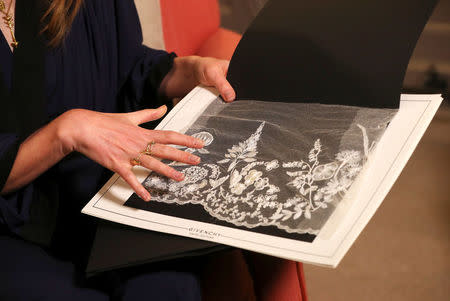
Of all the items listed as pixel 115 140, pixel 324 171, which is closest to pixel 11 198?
pixel 115 140

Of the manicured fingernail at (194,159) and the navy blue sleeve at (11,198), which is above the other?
the manicured fingernail at (194,159)

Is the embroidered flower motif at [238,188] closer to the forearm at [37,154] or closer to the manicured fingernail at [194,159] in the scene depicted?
the manicured fingernail at [194,159]

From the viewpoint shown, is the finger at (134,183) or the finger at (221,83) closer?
the finger at (134,183)

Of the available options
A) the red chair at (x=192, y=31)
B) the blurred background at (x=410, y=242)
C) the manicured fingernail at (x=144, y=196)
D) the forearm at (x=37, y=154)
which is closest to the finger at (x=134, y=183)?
the manicured fingernail at (x=144, y=196)

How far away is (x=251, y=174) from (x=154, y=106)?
41cm

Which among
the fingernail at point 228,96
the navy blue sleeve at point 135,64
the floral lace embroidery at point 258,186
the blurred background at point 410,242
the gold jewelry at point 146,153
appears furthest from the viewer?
the blurred background at point 410,242

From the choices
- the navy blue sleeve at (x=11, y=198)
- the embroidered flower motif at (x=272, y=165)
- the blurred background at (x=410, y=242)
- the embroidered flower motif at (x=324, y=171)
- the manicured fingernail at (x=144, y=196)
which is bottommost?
the blurred background at (x=410, y=242)

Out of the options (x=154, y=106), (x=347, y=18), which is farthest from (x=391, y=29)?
(x=154, y=106)

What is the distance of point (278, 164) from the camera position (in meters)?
0.64

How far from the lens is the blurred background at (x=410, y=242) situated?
1.25m

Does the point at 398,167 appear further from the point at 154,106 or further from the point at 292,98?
the point at 154,106

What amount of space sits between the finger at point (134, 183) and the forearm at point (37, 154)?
0.10 metres

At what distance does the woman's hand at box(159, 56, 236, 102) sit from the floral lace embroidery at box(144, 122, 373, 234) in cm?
15

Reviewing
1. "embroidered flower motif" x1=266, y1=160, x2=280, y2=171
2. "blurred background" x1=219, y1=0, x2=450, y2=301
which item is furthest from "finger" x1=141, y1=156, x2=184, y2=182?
"blurred background" x1=219, y1=0, x2=450, y2=301
